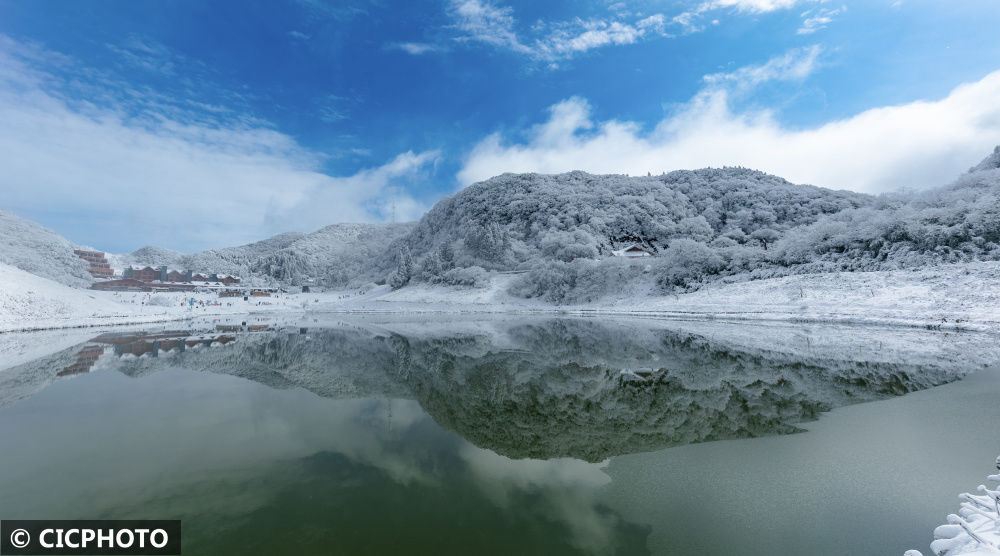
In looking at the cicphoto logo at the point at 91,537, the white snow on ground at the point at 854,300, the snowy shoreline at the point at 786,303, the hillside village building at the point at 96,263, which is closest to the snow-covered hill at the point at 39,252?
the hillside village building at the point at 96,263

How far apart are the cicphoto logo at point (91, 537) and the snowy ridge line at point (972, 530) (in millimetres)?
8664

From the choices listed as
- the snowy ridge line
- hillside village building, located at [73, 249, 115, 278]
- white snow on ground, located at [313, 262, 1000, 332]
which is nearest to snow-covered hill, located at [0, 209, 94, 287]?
hillside village building, located at [73, 249, 115, 278]

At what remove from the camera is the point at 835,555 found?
438 centimetres

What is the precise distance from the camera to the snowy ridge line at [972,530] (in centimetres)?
409

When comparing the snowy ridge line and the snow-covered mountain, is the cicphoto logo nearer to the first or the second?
the snowy ridge line

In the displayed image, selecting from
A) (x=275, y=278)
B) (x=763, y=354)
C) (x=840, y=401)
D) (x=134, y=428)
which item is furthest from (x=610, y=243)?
(x=275, y=278)

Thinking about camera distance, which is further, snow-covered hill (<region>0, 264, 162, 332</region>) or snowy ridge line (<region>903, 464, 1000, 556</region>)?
snow-covered hill (<region>0, 264, 162, 332</region>)

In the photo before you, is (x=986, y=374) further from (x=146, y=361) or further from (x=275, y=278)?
(x=275, y=278)

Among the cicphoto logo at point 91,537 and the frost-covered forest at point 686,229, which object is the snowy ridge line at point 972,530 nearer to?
the cicphoto logo at point 91,537

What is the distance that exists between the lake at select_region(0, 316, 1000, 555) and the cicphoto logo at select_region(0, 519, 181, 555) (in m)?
0.19

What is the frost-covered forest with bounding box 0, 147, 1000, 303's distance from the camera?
126 ft

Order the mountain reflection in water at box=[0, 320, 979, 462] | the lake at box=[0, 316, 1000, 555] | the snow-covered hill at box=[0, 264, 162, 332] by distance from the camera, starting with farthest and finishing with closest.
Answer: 1. the snow-covered hill at box=[0, 264, 162, 332]
2. the mountain reflection in water at box=[0, 320, 979, 462]
3. the lake at box=[0, 316, 1000, 555]

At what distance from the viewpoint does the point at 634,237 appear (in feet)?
343

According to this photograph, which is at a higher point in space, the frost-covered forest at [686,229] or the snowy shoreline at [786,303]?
the frost-covered forest at [686,229]
